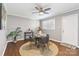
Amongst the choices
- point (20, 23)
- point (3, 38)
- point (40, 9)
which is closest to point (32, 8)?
point (40, 9)

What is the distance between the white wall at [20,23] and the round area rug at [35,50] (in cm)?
18

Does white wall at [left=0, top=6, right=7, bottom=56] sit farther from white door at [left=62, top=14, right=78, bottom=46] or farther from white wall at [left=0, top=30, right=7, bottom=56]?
white door at [left=62, top=14, right=78, bottom=46]

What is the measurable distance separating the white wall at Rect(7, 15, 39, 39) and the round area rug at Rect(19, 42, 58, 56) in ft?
0.58

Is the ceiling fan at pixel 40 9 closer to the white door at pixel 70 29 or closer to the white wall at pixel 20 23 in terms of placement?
the white wall at pixel 20 23

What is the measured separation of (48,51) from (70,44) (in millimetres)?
367

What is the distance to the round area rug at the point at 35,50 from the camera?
5.41ft

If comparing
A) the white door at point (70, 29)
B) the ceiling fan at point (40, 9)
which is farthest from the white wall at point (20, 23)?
the white door at point (70, 29)

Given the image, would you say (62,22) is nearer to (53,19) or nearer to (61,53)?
(53,19)

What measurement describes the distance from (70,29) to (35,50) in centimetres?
65

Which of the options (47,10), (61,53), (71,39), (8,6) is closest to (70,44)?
(71,39)

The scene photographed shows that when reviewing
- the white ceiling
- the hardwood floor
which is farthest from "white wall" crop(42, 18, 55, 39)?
the hardwood floor

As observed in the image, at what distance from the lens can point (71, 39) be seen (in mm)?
1654

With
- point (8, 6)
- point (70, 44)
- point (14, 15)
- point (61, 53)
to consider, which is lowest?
point (61, 53)

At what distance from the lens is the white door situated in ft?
5.31
